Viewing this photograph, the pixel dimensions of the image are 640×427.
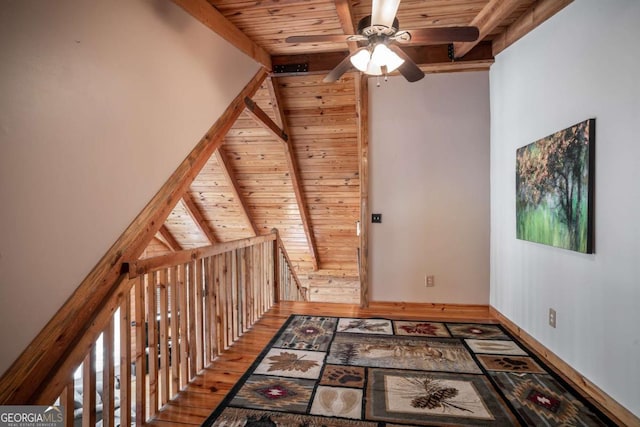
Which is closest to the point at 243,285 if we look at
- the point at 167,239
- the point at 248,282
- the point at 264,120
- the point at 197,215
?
the point at 248,282

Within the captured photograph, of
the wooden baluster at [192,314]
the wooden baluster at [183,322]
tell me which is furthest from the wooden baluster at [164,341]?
the wooden baluster at [192,314]

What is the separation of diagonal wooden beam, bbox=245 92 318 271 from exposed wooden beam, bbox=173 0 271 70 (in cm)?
45

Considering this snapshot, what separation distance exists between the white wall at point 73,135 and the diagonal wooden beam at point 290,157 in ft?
4.67

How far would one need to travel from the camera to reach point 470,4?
2725 mm

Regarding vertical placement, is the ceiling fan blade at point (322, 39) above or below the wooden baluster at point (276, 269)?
above

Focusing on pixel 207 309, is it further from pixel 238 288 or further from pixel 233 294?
pixel 238 288

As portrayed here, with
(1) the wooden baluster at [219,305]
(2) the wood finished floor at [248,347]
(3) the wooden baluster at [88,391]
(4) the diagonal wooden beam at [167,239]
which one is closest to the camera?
(3) the wooden baluster at [88,391]

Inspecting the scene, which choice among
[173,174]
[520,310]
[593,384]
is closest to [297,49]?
[173,174]

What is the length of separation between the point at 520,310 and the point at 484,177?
1.42 meters

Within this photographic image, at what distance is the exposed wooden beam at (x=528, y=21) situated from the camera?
8.30ft

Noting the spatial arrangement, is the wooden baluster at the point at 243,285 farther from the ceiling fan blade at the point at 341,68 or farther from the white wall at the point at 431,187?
the ceiling fan blade at the point at 341,68

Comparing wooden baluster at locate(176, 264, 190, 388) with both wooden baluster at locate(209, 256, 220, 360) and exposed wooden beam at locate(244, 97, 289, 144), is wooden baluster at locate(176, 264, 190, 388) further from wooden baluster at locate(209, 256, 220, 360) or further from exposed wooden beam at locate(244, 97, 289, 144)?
exposed wooden beam at locate(244, 97, 289, 144)

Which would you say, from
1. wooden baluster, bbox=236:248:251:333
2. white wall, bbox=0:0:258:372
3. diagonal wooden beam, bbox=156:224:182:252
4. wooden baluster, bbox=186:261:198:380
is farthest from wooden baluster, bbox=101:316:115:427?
diagonal wooden beam, bbox=156:224:182:252

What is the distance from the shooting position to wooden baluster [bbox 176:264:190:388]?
2332 mm
